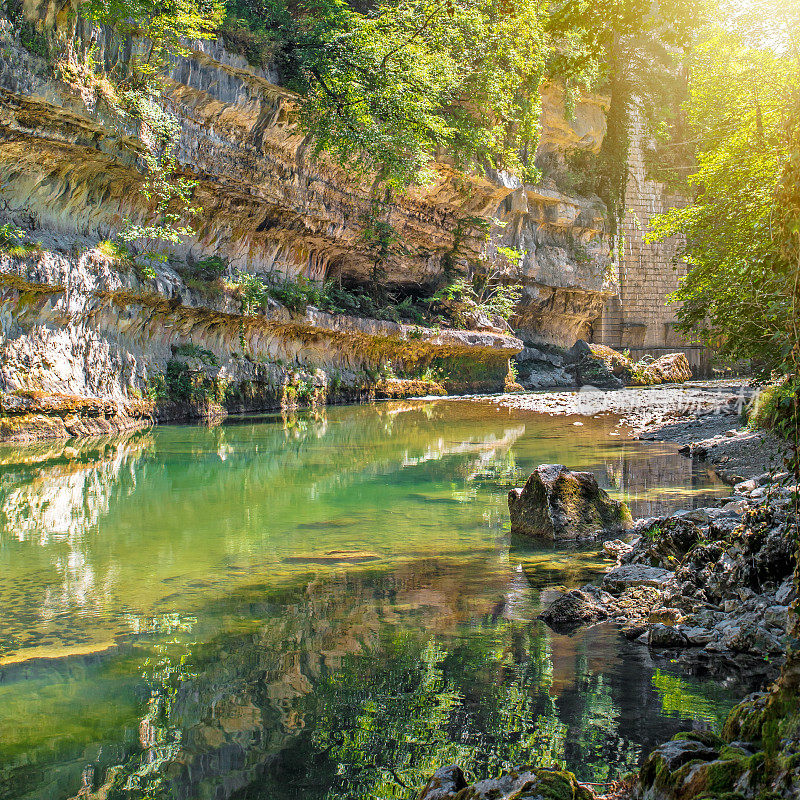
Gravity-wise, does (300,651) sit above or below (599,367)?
below

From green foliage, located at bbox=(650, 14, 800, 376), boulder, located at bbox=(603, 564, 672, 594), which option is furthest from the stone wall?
boulder, located at bbox=(603, 564, 672, 594)

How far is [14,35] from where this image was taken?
14.4 metres

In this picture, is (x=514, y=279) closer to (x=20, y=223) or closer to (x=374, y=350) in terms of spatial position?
(x=374, y=350)

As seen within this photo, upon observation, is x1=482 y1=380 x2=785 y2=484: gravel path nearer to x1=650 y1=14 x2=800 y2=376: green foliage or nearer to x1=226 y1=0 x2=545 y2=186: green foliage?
x1=650 y1=14 x2=800 y2=376: green foliage

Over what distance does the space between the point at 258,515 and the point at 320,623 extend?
3907 mm

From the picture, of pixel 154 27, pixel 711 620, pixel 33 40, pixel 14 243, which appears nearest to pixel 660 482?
pixel 711 620

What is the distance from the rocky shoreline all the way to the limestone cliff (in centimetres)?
1353

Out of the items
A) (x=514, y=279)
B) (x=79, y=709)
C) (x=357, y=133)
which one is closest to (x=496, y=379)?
(x=514, y=279)

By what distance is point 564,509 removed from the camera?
743cm

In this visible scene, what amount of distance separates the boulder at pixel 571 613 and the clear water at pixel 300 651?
14 cm

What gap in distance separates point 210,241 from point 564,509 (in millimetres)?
18313

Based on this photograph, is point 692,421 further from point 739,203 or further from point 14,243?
point 14,243

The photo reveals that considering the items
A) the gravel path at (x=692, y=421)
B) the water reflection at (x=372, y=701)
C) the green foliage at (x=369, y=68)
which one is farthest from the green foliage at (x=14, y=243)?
the gravel path at (x=692, y=421)

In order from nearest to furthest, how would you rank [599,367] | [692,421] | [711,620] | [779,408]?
[779,408], [711,620], [692,421], [599,367]
